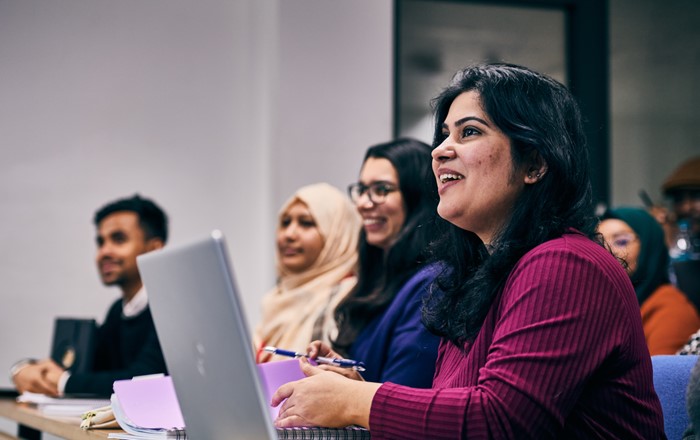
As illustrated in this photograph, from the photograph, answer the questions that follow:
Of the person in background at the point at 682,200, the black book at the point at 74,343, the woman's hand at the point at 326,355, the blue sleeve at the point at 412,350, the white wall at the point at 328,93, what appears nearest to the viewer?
the woman's hand at the point at 326,355

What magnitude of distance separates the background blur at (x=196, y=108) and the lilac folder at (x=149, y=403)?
2.28 meters

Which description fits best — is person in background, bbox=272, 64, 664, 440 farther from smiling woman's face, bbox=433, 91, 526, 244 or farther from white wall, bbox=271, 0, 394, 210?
white wall, bbox=271, 0, 394, 210

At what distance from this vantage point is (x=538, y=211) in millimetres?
1352

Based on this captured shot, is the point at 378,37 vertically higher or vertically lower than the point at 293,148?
higher

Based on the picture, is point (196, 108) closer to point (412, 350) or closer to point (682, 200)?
point (682, 200)

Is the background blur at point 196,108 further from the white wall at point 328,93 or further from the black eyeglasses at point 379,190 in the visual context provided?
the black eyeglasses at point 379,190

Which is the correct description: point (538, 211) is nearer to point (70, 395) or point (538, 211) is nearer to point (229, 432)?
point (229, 432)

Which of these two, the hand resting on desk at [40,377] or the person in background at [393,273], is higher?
the person in background at [393,273]

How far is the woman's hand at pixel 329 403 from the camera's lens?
1.24 metres

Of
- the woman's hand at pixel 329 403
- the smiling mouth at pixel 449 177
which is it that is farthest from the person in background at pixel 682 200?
the woman's hand at pixel 329 403

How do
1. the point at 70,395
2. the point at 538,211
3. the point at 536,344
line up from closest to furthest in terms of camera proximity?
the point at 536,344 → the point at 538,211 → the point at 70,395

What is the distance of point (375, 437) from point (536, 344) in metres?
0.26

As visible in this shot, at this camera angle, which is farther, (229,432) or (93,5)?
(93,5)

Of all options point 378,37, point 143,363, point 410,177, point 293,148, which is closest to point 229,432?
point 410,177
